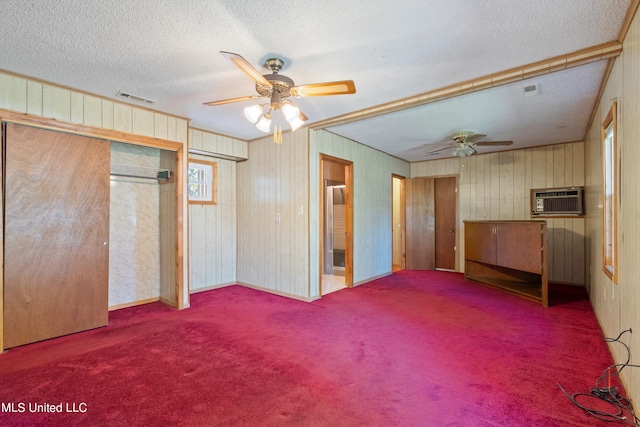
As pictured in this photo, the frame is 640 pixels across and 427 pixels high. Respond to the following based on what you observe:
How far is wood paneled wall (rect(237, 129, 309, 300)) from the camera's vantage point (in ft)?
14.8

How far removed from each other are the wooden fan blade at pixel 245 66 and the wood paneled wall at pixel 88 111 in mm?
2139

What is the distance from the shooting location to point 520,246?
14.3ft

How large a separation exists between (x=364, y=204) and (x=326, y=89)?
340 cm

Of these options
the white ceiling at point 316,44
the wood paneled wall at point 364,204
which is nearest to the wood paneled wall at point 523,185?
the wood paneled wall at point 364,204

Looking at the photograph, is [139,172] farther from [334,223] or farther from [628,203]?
[628,203]

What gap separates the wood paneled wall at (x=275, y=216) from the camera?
450 cm

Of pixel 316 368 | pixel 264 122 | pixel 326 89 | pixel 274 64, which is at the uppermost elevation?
pixel 274 64

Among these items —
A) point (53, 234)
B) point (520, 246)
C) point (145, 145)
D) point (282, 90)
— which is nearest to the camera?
point (282, 90)

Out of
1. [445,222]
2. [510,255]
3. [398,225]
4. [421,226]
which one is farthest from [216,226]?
[445,222]

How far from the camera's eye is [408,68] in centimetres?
266

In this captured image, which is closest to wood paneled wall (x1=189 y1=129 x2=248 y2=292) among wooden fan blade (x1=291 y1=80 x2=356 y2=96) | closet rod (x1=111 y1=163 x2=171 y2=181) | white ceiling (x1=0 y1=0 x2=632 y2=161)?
closet rod (x1=111 y1=163 x2=171 y2=181)

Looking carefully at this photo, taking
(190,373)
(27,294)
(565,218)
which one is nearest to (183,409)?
(190,373)

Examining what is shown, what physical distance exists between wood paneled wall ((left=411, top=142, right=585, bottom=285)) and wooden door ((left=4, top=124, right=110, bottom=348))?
20.9 feet

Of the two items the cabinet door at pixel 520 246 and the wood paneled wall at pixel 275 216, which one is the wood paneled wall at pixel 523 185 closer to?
Result: the cabinet door at pixel 520 246
